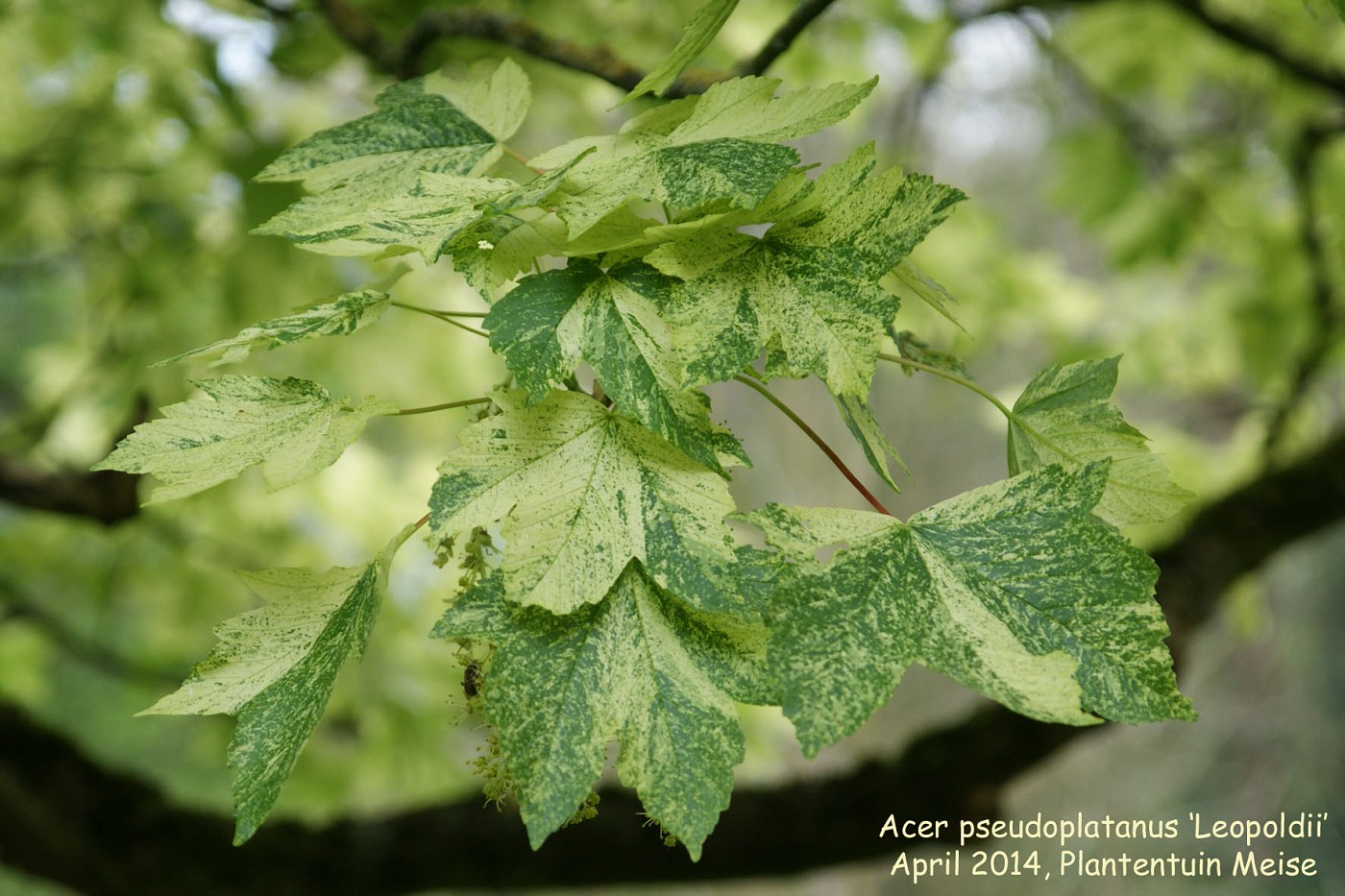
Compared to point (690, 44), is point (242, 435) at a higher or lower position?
lower

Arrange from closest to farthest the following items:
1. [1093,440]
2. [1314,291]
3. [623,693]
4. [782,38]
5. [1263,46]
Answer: [623,693] < [1093,440] < [782,38] < [1263,46] < [1314,291]

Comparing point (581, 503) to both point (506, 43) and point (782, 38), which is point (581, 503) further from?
point (506, 43)

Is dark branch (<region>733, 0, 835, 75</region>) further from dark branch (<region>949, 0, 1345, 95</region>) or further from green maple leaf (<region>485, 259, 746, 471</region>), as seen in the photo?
dark branch (<region>949, 0, 1345, 95</region>)

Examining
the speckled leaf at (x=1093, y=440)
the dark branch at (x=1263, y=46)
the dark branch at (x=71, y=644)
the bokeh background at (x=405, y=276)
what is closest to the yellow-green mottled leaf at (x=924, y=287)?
the speckled leaf at (x=1093, y=440)

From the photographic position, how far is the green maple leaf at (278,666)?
43 centimetres

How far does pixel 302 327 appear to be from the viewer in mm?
445

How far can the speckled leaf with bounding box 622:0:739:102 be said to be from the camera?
1.49 ft

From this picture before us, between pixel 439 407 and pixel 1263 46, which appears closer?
pixel 439 407

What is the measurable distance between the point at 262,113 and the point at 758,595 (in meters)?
2.39

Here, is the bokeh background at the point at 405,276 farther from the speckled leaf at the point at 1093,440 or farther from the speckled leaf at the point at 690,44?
the speckled leaf at the point at 1093,440

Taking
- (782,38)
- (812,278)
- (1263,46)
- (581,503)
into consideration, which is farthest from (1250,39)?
(581,503)

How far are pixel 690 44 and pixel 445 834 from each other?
119 cm

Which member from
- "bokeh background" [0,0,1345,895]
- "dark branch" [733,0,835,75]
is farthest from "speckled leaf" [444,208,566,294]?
"bokeh background" [0,0,1345,895]

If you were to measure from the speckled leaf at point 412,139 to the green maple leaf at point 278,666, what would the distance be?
0.22 m
